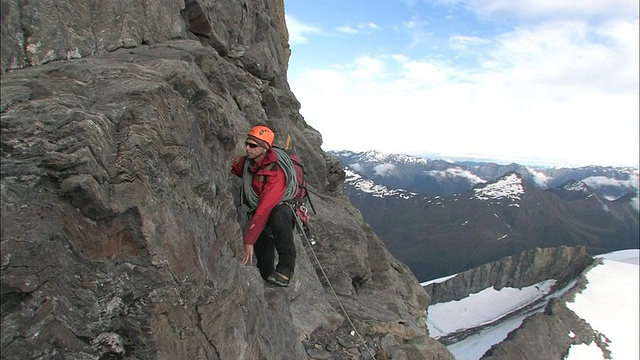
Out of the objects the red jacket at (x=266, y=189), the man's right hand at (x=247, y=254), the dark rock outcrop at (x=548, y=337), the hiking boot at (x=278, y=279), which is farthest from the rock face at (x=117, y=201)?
the dark rock outcrop at (x=548, y=337)

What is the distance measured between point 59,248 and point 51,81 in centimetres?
252

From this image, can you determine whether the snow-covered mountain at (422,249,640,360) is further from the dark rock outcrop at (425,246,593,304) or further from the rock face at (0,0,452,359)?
the rock face at (0,0,452,359)

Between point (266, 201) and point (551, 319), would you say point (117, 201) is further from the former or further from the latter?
point (551, 319)

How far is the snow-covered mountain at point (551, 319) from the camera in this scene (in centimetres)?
8156

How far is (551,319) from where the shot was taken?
8950cm

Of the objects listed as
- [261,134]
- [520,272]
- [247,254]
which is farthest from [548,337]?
[261,134]

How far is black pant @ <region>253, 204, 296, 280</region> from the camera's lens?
9125 millimetres

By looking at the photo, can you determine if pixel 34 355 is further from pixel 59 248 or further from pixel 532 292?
pixel 532 292

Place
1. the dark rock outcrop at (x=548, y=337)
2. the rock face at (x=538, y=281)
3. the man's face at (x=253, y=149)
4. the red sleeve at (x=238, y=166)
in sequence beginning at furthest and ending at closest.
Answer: the rock face at (x=538, y=281), the dark rock outcrop at (x=548, y=337), the red sleeve at (x=238, y=166), the man's face at (x=253, y=149)

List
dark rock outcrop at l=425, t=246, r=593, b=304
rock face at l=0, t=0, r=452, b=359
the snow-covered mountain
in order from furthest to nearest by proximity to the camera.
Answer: dark rock outcrop at l=425, t=246, r=593, b=304 → the snow-covered mountain → rock face at l=0, t=0, r=452, b=359

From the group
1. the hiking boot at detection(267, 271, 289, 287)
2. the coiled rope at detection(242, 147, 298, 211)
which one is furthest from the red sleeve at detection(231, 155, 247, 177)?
the hiking boot at detection(267, 271, 289, 287)

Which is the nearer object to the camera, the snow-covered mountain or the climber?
the climber

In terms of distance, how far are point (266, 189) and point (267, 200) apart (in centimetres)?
29

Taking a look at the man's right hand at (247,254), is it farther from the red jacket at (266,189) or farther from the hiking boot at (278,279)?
the hiking boot at (278,279)
